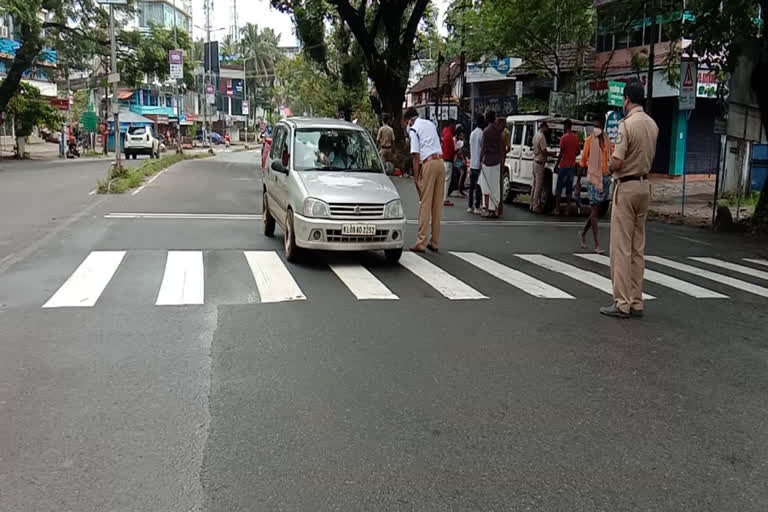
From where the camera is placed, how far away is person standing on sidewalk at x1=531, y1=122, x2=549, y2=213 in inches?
632

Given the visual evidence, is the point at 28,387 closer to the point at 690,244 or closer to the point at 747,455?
the point at 747,455

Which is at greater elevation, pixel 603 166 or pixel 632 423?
pixel 603 166

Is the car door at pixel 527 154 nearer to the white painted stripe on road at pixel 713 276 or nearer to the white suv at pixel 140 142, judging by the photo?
the white painted stripe on road at pixel 713 276

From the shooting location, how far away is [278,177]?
1093 cm

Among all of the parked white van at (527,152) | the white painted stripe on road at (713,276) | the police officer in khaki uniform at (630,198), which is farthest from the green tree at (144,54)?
the police officer in khaki uniform at (630,198)

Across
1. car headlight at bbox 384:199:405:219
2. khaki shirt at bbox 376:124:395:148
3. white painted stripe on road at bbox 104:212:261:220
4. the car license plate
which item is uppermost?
khaki shirt at bbox 376:124:395:148

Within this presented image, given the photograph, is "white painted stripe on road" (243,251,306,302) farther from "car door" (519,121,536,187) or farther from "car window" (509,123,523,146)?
"car window" (509,123,523,146)

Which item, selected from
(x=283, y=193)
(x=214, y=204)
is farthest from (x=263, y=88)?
(x=283, y=193)

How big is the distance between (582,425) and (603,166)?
7.04 meters

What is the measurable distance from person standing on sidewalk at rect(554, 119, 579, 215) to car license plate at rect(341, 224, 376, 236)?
269 inches

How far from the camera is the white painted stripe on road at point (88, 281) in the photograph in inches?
295

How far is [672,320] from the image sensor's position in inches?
294

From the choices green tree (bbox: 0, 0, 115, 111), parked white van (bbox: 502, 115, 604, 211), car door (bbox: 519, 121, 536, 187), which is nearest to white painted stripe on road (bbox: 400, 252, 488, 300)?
parked white van (bbox: 502, 115, 604, 211)

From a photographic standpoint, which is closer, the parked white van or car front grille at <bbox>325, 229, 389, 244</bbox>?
car front grille at <bbox>325, 229, 389, 244</bbox>
